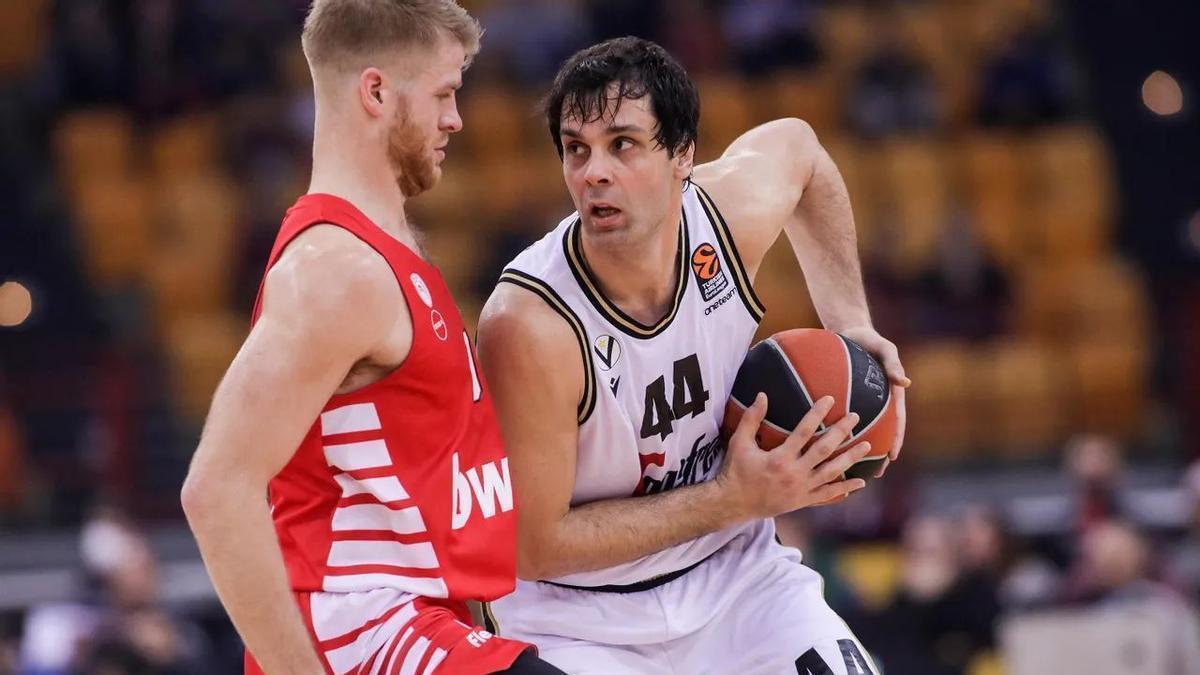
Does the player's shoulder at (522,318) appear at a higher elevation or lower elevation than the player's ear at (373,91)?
lower

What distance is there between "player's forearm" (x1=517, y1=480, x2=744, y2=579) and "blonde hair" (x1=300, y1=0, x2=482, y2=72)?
1.43 m

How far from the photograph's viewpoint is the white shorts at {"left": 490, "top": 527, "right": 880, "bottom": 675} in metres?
4.77

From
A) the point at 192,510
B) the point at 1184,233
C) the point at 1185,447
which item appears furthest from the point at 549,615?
the point at 1184,233

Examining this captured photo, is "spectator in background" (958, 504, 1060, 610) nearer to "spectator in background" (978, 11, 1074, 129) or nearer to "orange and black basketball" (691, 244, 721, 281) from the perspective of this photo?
"orange and black basketball" (691, 244, 721, 281)

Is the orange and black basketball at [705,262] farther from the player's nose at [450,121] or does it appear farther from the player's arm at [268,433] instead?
the player's arm at [268,433]

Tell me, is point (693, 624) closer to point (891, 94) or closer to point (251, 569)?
point (251, 569)

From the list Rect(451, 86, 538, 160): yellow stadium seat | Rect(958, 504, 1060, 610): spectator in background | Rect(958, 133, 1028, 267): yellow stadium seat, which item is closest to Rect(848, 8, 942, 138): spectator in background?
Rect(958, 133, 1028, 267): yellow stadium seat

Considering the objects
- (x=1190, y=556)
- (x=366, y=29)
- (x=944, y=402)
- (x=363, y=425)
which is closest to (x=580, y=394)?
(x=363, y=425)

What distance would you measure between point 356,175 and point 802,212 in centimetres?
203

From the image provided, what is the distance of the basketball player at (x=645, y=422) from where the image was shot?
4559 millimetres

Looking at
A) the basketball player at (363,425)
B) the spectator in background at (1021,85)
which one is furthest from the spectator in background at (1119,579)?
the basketball player at (363,425)

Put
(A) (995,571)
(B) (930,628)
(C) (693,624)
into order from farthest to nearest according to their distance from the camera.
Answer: (A) (995,571) < (B) (930,628) < (C) (693,624)

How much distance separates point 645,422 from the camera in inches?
187

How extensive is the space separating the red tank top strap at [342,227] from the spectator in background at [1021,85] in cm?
1134
